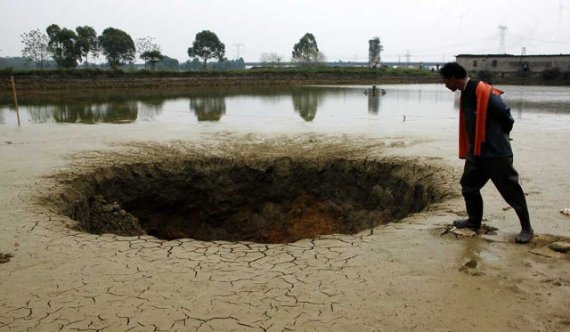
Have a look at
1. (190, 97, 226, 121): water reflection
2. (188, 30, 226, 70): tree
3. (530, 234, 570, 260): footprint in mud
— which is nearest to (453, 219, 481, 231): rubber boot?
(530, 234, 570, 260): footprint in mud

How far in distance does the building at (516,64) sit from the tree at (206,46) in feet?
121

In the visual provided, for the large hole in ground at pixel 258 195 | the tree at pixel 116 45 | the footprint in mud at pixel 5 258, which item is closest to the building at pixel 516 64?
the tree at pixel 116 45

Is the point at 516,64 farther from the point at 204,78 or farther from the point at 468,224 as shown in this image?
the point at 468,224

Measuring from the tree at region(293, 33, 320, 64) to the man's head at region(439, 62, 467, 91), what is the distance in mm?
87046

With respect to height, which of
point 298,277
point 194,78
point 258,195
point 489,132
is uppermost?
point 194,78

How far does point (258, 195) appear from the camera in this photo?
8922mm

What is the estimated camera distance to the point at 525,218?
4133 millimetres

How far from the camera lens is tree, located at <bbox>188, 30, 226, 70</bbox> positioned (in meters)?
69.9

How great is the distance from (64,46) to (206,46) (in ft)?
80.3

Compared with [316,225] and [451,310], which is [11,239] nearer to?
[451,310]

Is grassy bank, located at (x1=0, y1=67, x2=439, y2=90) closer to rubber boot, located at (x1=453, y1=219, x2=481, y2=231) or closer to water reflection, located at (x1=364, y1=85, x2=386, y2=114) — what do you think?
water reflection, located at (x1=364, y1=85, x2=386, y2=114)

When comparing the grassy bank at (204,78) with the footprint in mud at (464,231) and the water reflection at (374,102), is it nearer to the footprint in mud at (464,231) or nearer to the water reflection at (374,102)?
the water reflection at (374,102)

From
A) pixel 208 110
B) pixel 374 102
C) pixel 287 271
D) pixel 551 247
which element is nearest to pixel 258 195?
pixel 287 271

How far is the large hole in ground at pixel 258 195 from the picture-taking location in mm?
8062
